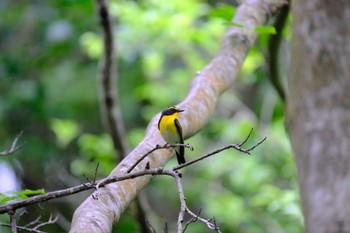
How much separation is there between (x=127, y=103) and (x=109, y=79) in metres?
3.55

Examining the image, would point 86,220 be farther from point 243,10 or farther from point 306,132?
point 243,10

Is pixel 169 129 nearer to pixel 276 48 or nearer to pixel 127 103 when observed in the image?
pixel 276 48

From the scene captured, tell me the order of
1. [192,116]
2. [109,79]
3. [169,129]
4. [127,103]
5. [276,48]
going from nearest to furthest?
[169,129]
[192,116]
[276,48]
[109,79]
[127,103]

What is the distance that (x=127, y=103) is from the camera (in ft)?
26.8

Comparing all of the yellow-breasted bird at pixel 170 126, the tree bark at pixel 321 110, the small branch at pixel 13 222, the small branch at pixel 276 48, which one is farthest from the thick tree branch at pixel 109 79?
the small branch at pixel 13 222

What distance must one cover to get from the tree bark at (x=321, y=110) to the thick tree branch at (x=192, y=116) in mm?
415

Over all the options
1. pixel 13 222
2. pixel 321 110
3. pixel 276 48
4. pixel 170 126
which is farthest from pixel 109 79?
pixel 13 222

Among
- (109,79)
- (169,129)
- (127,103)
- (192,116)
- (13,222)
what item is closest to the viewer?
(13,222)

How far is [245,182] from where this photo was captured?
7.17 m

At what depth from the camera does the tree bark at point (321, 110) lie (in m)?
2.55

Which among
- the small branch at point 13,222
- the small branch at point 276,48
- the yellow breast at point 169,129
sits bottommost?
the small branch at point 13,222

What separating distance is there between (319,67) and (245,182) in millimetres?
4496

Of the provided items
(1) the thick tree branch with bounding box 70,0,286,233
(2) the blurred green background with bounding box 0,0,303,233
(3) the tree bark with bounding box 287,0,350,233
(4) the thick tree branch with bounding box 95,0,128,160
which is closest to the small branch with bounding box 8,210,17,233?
(1) the thick tree branch with bounding box 70,0,286,233

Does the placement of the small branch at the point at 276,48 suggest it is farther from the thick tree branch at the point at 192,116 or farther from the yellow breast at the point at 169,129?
the yellow breast at the point at 169,129
